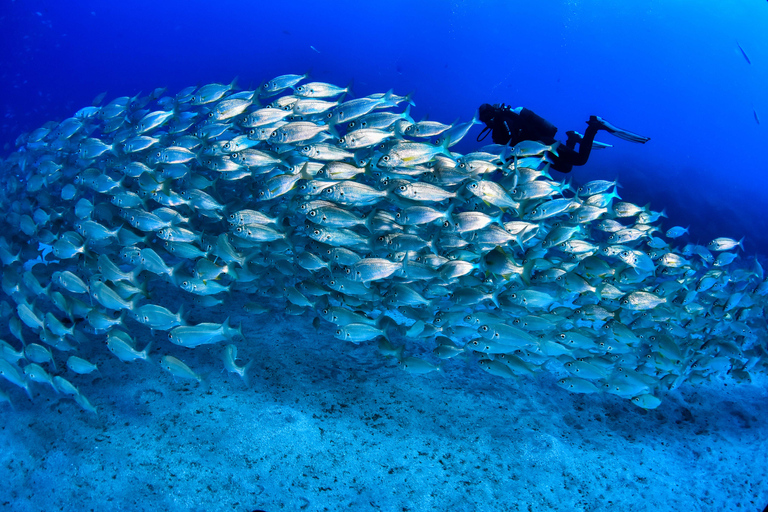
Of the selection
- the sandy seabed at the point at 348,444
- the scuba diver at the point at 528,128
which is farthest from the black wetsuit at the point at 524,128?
the sandy seabed at the point at 348,444

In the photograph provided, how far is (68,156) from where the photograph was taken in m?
5.48

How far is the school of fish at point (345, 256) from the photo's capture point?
344 centimetres

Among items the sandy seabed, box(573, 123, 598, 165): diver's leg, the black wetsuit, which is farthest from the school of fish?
box(573, 123, 598, 165): diver's leg

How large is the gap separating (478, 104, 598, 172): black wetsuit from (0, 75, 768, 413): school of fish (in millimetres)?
2497

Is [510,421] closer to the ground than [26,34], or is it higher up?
closer to the ground

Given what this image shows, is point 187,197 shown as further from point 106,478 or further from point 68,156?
point 68,156

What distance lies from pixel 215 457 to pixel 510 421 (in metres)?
2.86

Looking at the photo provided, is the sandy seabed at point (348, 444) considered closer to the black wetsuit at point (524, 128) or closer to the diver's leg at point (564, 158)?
the black wetsuit at point (524, 128)

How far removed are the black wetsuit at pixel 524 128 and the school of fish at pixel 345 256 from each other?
2.50 m

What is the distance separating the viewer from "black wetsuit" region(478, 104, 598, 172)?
6.70 meters

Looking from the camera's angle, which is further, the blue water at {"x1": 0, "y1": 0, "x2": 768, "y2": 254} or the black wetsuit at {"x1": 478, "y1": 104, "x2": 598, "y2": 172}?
the blue water at {"x1": 0, "y1": 0, "x2": 768, "y2": 254}

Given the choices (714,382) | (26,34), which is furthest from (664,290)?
(26,34)

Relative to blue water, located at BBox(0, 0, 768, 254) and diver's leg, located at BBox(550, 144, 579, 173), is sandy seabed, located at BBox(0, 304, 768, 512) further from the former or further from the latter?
blue water, located at BBox(0, 0, 768, 254)

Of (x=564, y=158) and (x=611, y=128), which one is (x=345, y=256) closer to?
(x=564, y=158)
